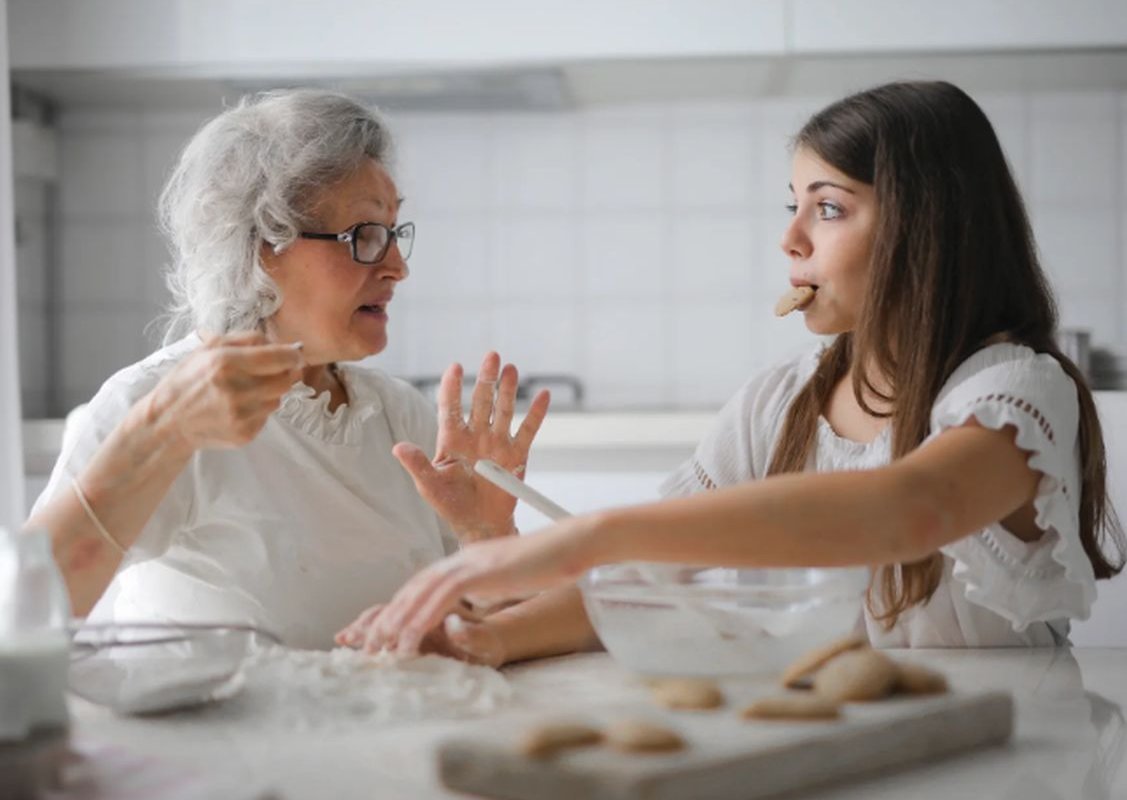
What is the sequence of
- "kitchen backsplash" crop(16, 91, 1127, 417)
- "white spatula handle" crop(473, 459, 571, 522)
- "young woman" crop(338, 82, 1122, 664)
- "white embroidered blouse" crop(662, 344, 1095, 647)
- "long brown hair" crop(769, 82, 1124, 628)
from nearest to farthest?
"young woman" crop(338, 82, 1122, 664) < "white spatula handle" crop(473, 459, 571, 522) < "white embroidered blouse" crop(662, 344, 1095, 647) < "long brown hair" crop(769, 82, 1124, 628) < "kitchen backsplash" crop(16, 91, 1127, 417)

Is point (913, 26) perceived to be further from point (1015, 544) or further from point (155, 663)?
point (155, 663)

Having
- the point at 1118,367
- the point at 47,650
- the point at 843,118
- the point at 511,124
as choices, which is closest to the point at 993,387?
the point at 843,118

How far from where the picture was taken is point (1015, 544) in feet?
4.45

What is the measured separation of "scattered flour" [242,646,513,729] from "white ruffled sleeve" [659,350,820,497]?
79cm

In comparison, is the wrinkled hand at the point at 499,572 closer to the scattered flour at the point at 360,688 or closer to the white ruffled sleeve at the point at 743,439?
the scattered flour at the point at 360,688

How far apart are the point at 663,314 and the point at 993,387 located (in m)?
2.57

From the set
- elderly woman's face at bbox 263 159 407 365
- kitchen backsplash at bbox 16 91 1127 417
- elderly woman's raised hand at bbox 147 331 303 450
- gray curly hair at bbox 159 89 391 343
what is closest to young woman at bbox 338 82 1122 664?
elderly woman's raised hand at bbox 147 331 303 450

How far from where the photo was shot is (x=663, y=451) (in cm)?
319

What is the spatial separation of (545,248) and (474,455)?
2297 millimetres

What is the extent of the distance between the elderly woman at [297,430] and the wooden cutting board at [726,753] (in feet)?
2.36

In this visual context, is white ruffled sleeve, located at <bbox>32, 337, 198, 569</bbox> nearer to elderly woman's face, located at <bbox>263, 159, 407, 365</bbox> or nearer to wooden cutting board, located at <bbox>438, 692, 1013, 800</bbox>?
elderly woman's face, located at <bbox>263, 159, 407, 365</bbox>

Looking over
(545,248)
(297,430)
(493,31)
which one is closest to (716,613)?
(297,430)

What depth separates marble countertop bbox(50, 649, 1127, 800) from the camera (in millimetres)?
723

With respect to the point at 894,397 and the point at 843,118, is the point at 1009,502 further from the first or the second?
the point at 843,118
